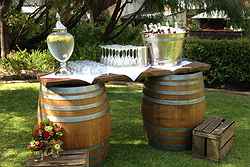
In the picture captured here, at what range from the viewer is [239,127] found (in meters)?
5.27

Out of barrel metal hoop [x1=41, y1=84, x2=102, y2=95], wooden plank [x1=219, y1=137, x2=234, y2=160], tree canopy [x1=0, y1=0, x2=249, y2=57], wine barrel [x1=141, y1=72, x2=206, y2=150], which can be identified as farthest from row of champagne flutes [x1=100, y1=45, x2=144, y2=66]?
tree canopy [x1=0, y1=0, x2=249, y2=57]

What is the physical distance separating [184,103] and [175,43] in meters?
0.66

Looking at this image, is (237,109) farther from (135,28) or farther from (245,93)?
(135,28)

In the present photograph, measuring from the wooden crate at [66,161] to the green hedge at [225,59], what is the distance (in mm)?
4591

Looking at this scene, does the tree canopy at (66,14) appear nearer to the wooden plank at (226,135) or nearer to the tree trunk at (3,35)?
the tree trunk at (3,35)

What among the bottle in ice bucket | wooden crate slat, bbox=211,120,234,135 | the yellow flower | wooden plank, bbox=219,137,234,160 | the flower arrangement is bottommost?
wooden plank, bbox=219,137,234,160

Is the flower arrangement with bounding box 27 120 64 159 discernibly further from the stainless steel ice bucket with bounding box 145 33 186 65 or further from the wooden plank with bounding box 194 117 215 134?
the wooden plank with bounding box 194 117 215 134

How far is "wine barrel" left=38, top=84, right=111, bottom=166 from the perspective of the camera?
3672 mm

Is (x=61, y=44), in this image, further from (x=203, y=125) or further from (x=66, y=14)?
(x=66, y=14)

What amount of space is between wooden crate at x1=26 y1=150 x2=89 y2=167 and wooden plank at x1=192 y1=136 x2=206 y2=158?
50.5 inches

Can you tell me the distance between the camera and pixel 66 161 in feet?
11.5

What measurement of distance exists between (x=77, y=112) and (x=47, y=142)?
1.26ft

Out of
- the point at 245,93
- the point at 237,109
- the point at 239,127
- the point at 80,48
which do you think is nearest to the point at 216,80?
the point at 245,93

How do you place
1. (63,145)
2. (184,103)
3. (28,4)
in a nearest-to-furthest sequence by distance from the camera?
(63,145) < (184,103) < (28,4)
